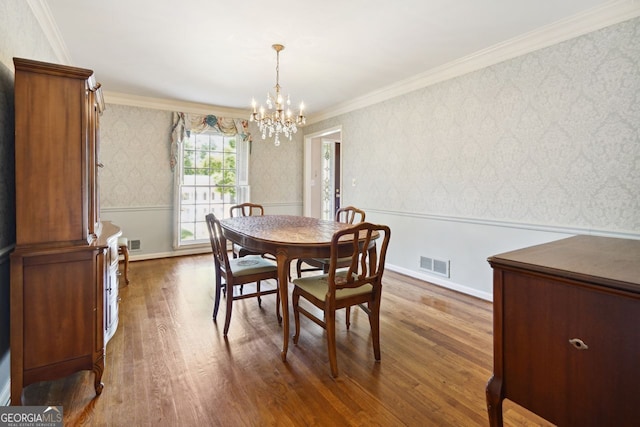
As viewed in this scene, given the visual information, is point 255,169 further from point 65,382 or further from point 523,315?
point 523,315

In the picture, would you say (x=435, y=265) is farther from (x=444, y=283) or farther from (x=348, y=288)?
(x=348, y=288)

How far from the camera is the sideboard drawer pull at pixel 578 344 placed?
1.00 meters

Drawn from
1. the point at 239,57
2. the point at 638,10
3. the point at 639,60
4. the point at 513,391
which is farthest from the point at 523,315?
the point at 239,57

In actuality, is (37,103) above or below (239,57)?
below

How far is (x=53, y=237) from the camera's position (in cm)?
166

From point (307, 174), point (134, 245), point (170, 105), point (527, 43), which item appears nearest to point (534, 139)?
point (527, 43)

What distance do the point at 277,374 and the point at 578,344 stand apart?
5.12ft

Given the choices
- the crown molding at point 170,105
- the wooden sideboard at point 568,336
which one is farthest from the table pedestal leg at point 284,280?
the crown molding at point 170,105

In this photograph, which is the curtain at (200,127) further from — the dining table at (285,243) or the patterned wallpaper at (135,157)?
the dining table at (285,243)

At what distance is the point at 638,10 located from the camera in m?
2.24

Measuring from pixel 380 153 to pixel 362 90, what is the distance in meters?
0.90

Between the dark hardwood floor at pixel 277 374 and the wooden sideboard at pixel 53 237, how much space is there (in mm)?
304

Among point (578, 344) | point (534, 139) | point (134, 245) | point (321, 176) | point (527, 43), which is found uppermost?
point (527, 43)

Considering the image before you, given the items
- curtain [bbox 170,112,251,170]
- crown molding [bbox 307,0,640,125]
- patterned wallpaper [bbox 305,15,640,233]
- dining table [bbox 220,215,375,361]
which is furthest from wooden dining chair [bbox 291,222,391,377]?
curtain [bbox 170,112,251,170]
